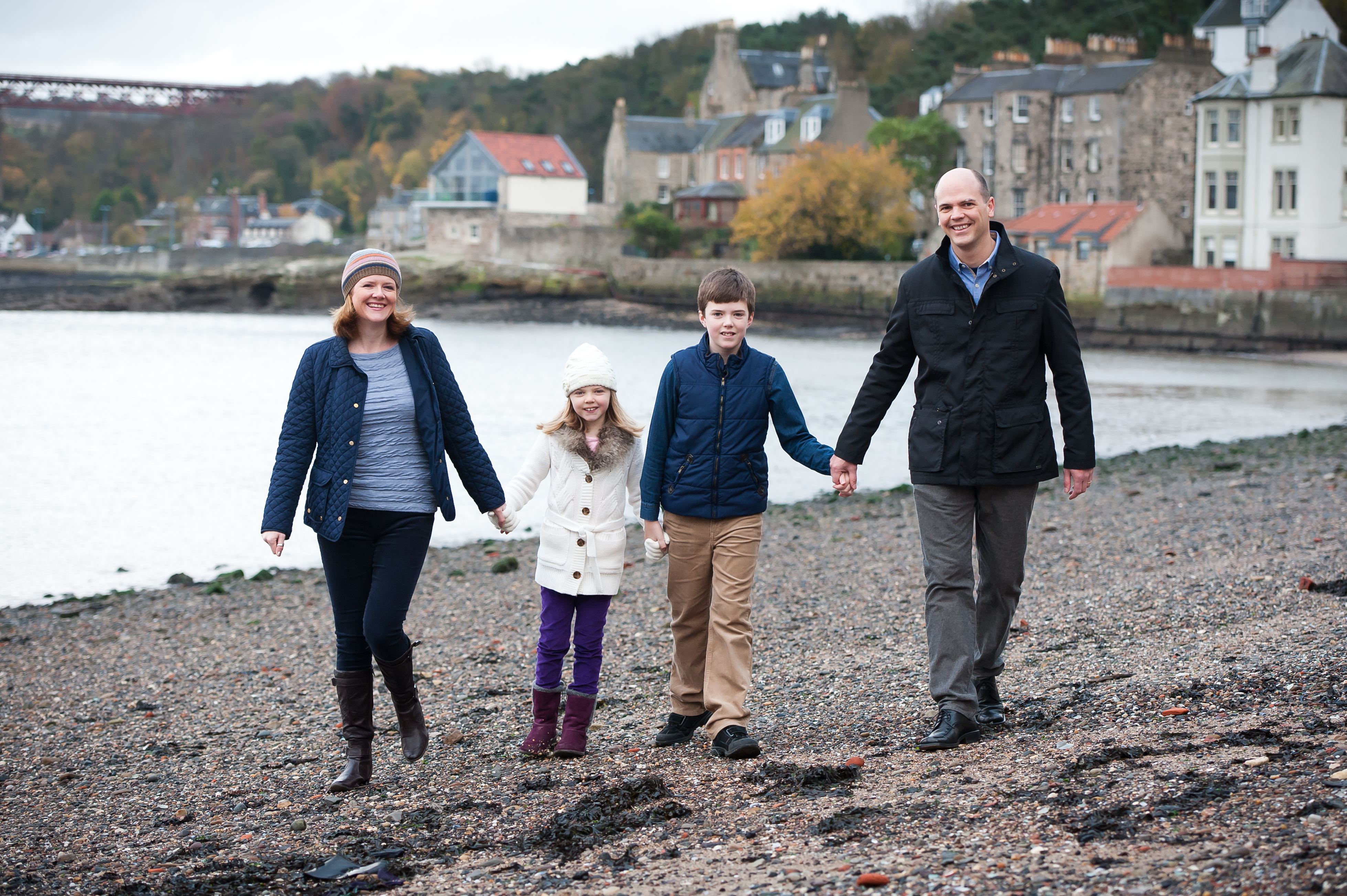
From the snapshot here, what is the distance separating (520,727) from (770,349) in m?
40.5

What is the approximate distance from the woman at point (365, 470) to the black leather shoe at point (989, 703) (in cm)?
211

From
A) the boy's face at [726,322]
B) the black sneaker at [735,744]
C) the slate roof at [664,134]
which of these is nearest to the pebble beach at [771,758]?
the black sneaker at [735,744]

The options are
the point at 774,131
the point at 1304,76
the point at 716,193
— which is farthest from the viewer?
the point at 774,131

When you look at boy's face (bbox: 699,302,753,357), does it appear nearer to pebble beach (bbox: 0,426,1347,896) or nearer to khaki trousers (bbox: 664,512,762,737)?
khaki trousers (bbox: 664,512,762,737)

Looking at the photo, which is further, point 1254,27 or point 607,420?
point 1254,27

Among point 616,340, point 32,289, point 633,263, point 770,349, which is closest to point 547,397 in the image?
point 770,349

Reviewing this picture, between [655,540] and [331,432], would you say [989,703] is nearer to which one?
[655,540]

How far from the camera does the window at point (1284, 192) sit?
41.8 m

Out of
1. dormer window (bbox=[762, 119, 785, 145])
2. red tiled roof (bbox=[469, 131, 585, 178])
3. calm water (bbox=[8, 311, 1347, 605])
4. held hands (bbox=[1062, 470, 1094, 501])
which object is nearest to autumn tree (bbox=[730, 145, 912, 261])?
calm water (bbox=[8, 311, 1347, 605])

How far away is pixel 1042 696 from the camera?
17.5 feet

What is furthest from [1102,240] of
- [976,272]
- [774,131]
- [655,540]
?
[655,540]

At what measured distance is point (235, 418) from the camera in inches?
1121

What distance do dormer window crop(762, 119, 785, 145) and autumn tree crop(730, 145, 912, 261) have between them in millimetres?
8262

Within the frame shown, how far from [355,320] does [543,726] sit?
1763 mm
